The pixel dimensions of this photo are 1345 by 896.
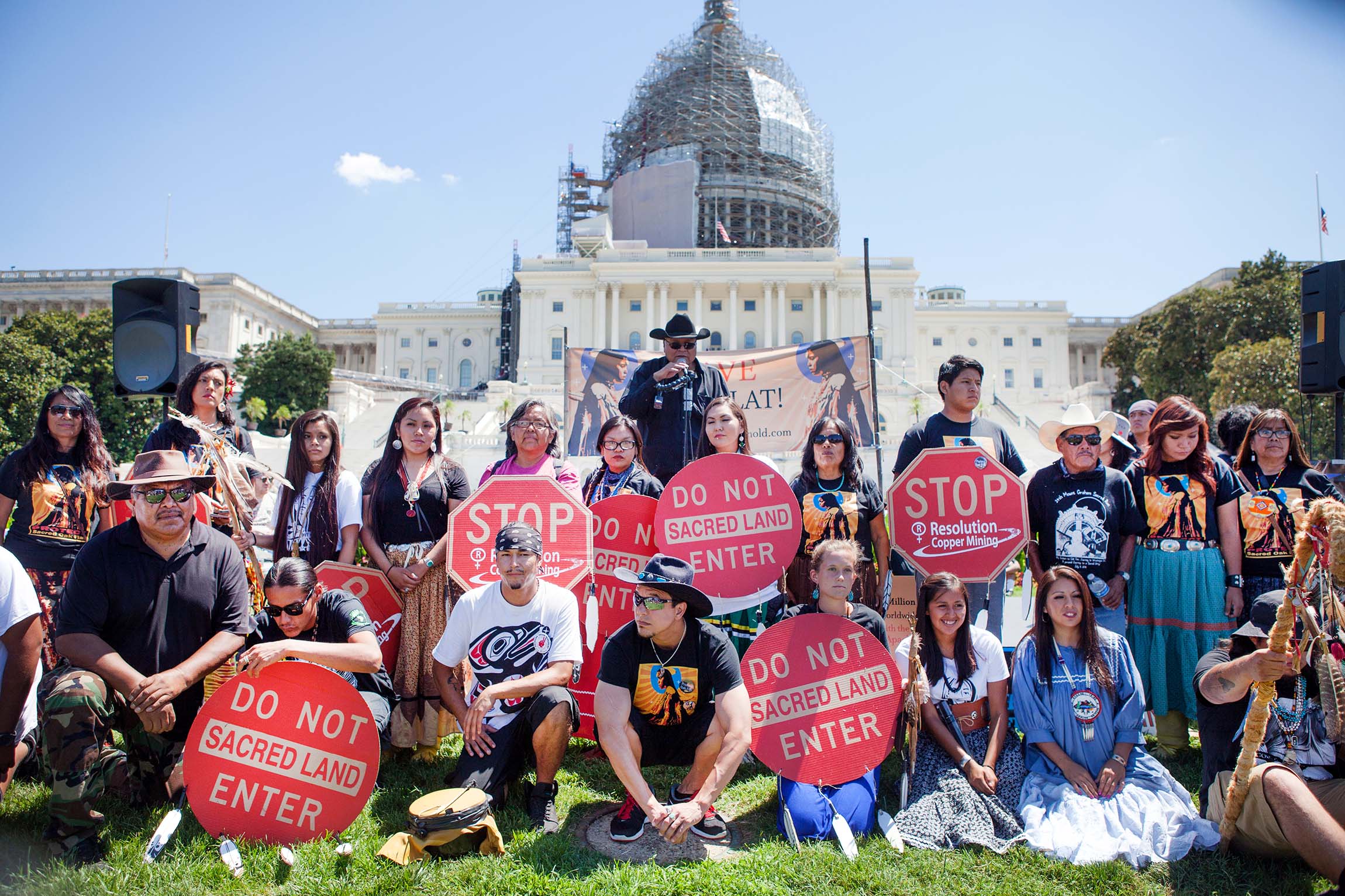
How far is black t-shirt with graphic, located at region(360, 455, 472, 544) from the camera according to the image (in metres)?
5.55

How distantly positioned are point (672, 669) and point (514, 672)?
884 millimetres

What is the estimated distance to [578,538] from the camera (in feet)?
16.7

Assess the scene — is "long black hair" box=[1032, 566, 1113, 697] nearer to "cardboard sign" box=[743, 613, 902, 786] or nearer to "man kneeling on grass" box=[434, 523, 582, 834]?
"cardboard sign" box=[743, 613, 902, 786]

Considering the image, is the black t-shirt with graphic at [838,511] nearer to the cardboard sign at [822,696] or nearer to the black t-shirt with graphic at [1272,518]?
the cardboard sign at [822,696]

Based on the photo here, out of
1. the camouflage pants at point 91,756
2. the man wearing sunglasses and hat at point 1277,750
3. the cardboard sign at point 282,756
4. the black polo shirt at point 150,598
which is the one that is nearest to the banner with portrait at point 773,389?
the black polo shirt at point 150,598

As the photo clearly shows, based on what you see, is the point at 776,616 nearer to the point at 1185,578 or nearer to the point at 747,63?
the point at 1185,578

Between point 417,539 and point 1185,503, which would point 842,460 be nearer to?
point 1185,503

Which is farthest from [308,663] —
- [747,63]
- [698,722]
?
[747,63]

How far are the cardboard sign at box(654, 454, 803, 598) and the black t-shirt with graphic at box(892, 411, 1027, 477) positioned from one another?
1059mm

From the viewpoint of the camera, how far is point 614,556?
5.45m

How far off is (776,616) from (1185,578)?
2.64 m

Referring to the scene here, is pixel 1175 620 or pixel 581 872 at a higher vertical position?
pixel 1175 620

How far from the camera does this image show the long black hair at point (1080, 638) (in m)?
4.38

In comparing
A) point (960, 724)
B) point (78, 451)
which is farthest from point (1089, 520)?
point (78, 451)
